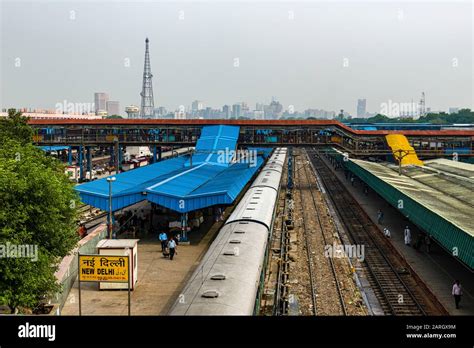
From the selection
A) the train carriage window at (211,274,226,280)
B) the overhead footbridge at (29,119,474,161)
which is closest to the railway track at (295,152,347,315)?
the train carriage window at (211,274,226,280)

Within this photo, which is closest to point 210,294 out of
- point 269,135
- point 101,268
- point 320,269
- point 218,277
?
point 218,277

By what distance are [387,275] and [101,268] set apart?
13.3m

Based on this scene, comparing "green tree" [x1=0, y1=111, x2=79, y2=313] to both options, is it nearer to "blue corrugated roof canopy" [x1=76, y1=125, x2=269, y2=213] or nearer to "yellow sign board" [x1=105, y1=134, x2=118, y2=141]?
"blue corrugated roof canopy" [x1=76, y1=125, x2=269, y2=213]

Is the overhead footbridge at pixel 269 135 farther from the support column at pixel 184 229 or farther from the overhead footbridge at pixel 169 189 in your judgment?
the support column at pixel 184 229

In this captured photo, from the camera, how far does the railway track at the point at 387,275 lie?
709 inches

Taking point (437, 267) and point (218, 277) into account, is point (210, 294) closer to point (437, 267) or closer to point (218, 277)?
point (218, 277)

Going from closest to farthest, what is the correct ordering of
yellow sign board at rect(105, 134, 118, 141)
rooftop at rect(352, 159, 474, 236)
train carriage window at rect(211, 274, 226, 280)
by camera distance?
train carriage window at rect(211, 274, 226, 280) < rooftop at rect(352, 159, 474, 236) < yellow sign board at rect(105, 134, 118, 141)

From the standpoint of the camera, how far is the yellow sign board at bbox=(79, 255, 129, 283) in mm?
15648

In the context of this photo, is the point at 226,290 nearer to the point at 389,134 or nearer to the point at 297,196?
the point at 297,196

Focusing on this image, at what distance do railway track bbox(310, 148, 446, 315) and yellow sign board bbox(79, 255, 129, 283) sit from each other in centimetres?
978

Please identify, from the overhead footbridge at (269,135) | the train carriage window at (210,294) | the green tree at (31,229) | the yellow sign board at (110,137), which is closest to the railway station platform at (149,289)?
the green tree at (31,229)

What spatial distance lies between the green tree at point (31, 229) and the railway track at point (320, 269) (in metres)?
9.25
